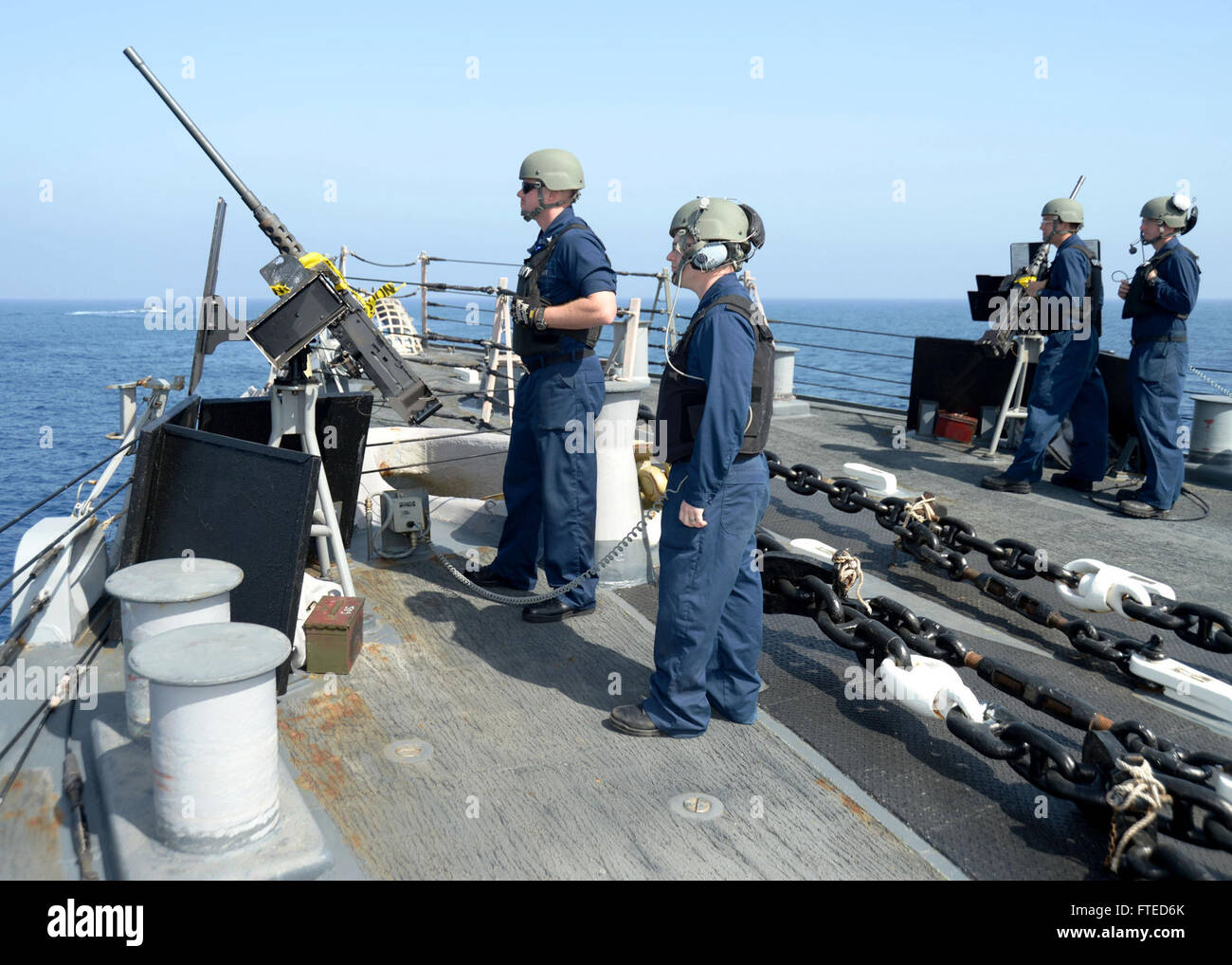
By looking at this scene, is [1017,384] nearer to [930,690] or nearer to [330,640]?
[930,690]

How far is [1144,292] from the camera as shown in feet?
20.7

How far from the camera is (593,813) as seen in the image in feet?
9.11

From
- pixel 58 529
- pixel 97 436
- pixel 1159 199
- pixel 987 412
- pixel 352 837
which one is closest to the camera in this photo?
pixel 352 837

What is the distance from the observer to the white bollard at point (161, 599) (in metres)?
2.78

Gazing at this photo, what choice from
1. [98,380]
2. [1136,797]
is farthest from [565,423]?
[98,380]

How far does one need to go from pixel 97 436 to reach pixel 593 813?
32107 mm

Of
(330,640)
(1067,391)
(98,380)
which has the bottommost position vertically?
(98,380)

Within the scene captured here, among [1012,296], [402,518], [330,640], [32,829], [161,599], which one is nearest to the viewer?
[32,829]

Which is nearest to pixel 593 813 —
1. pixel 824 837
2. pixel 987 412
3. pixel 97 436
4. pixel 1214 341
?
pixel 824 837

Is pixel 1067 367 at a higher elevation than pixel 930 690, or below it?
higher

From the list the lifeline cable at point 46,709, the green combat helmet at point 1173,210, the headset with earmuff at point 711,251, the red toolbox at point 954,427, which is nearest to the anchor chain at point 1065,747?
the headset with earmuff at point 711,251

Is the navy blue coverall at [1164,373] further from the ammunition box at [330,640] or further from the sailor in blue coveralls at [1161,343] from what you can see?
the ammunition box at [330,640]

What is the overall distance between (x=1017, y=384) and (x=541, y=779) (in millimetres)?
6239
